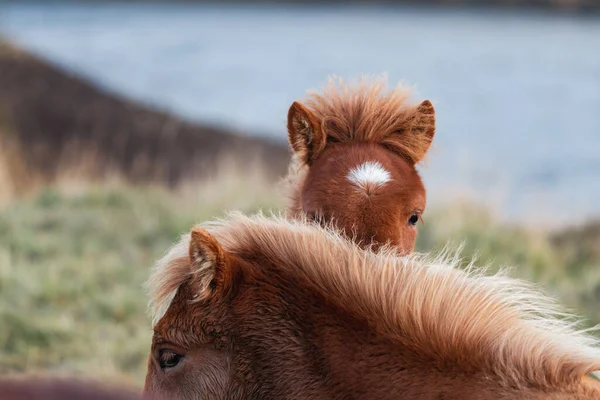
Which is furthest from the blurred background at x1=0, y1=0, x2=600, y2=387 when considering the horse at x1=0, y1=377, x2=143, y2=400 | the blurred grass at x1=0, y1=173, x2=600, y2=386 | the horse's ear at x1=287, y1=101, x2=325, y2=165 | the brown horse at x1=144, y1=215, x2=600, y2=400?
the horse at x1=0, y1=377, x2=143, y2=400

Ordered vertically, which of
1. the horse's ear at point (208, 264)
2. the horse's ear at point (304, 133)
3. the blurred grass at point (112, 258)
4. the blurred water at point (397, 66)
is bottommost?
the blurred grass at point (112, 258)

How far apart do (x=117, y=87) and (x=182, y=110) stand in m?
2.64

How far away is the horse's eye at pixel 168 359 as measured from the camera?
216 centimetres

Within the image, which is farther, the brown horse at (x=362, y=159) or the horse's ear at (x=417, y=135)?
the horse's ear at (x=417, y=135)

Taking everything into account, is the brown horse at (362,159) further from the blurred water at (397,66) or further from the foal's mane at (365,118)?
the blurred water at (397,66)

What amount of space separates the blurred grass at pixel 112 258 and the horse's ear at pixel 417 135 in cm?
196

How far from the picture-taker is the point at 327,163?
3.32 meters

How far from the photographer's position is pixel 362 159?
10.8 feet

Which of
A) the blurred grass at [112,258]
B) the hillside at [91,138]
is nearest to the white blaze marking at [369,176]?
the blurred grass at [112,258]

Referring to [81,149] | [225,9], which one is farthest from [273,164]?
[225,9]

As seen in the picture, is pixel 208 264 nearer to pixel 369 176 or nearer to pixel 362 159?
pixel 369 176

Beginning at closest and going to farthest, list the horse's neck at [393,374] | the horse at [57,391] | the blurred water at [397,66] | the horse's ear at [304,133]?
1. the horse at [57,391]
2. the horse's neck at [393,374]
3. the horse's ear at [304,133]
4. the blurred water at [397,66]

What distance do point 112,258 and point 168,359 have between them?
5.48 metres

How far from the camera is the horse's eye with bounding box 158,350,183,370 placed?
216 centimetres
